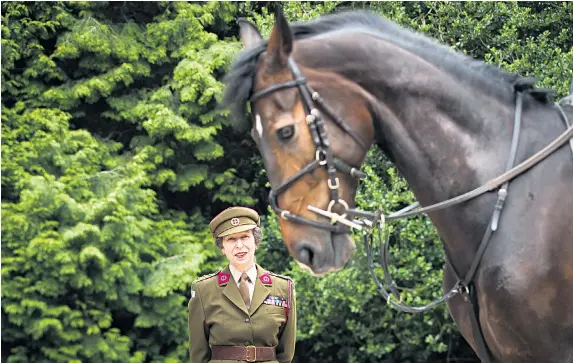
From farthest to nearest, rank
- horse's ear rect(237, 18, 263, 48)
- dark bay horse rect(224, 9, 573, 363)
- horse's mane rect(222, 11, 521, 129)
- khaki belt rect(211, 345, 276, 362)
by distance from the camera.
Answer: horse's ear rect(237, 18, 263, 48) → khaki belt rect(211, 345, 276, 362) → horse's mane rect(222, 11, 521, 129) → dark bay horse rect(224, 9, 573, 363)

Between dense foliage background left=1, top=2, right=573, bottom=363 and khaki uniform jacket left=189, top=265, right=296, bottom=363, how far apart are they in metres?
3.86

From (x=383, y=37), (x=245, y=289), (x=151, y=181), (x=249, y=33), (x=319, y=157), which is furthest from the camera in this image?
(x=151, y=181)

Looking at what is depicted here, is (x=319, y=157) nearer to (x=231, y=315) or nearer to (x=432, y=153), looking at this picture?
(x=432, y=153)

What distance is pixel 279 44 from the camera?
2.99 meters

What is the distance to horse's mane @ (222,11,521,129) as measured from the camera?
3.08m

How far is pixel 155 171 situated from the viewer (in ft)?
30.7

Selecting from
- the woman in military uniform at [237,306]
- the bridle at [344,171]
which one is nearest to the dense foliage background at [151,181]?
the woman in military uniform at [237,306]

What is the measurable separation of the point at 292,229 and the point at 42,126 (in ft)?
20.7

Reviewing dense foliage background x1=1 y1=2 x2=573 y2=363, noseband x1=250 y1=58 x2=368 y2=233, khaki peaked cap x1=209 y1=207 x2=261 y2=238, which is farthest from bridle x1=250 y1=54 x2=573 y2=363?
dense foliage background x1=1 y1=2 x2=573 y2=363

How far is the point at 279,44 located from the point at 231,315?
100 centimetres

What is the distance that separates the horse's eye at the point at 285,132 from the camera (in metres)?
3.00

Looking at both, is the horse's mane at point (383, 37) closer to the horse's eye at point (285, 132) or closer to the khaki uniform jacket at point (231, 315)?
the horse's eye at point (285, 132)

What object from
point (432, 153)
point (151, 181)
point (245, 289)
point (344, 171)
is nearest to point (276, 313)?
point (245, 289)

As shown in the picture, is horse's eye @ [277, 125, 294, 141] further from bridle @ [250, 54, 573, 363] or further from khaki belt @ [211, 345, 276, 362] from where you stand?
khaki belt @ [211, 345, 276, 362]
